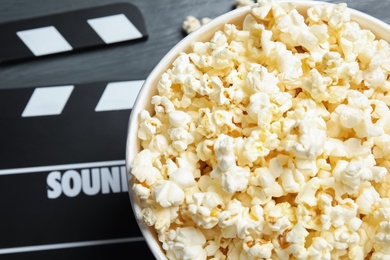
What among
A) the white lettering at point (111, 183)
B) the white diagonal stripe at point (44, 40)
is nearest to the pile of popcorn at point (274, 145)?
the white lettering at point (111, 183)

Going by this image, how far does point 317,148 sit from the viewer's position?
65 centimetres

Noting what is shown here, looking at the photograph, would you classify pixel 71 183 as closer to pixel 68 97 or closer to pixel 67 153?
pixel 67 153

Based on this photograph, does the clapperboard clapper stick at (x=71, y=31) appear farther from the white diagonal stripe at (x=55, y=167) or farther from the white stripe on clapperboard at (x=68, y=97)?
the white diagonal stripe at (x=55, y=167)

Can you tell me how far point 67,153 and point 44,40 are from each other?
214mm

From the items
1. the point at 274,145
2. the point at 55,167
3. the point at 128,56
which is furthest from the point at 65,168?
the point at 274,145

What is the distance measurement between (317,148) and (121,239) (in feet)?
1.58

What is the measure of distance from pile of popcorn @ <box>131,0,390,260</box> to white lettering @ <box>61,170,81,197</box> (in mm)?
344

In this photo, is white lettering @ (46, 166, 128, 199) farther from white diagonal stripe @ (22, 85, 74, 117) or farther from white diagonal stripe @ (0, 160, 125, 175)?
white diagonal stripe @ (22, 85, 74, 117)

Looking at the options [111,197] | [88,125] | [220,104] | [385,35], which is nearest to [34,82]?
[88,125]

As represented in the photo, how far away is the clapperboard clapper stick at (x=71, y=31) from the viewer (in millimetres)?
1116

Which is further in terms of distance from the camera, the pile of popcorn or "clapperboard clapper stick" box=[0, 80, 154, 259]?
"clapperboard clapper stick" box=[0, 80, 154, 259]

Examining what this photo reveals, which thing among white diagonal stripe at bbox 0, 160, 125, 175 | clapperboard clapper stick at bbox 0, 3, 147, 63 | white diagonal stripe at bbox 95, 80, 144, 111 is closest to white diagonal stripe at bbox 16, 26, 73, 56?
clapperboard clapper stick at bbox 0, 3, 147, 63

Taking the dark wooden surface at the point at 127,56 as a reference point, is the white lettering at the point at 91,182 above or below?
below

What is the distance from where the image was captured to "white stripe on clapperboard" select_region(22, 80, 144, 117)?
3.61 ft
